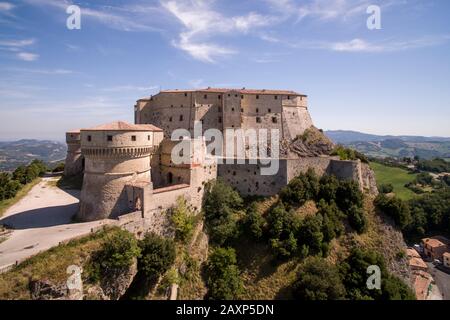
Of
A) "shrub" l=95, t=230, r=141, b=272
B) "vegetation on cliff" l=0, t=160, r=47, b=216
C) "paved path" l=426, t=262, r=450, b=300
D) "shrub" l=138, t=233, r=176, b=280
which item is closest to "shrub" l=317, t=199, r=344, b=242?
"shrub" l=138, t=233, r=176, b=280

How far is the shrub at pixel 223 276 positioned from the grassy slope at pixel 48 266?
38.3ft

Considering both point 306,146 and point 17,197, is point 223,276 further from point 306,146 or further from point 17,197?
point 17,197

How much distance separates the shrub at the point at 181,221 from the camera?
87.0 feet

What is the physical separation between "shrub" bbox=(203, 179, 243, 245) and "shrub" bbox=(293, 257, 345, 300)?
27.6 feet

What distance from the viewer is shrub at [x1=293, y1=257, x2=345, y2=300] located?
24.8 meters

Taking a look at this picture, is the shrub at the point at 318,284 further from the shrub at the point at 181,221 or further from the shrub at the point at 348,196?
the shrub at the point at 181,221

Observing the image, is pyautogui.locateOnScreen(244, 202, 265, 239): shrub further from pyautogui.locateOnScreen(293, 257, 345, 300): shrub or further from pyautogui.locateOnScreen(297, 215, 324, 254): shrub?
pyautogui.locateOnScreen(293, 257, 345, 300): shrub

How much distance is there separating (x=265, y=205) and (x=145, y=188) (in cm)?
1676

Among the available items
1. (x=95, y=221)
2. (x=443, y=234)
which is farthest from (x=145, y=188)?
(x=443, y=234)

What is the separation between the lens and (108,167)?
24.7 metres

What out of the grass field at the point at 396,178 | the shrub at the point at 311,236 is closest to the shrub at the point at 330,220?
the shrub at the point at 311,236

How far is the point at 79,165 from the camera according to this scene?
4234cm

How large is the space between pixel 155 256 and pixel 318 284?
15000 mm
